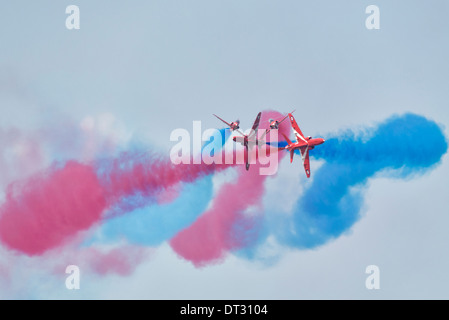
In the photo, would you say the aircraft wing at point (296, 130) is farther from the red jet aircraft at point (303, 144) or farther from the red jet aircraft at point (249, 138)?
the red jet aircraft at point (249, 138)

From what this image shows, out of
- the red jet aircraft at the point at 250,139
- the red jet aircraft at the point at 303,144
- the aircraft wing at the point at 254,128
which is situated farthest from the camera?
the red jet aircraft at the point at 250,139

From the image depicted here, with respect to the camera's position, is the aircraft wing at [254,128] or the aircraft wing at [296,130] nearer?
the aircraft wing at [254,128]

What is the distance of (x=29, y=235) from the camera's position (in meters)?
92.6

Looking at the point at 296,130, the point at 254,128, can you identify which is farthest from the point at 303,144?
the point at 254,128

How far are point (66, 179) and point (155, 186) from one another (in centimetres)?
721

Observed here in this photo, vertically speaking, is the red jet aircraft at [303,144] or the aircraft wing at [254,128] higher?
the aircraft wing at [254,128]

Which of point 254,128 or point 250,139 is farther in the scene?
point 250,139

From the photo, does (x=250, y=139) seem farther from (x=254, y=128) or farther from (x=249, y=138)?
(x=254, y=128)

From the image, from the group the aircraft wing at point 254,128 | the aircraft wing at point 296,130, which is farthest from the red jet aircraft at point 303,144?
the aircraft wing at point 254,128

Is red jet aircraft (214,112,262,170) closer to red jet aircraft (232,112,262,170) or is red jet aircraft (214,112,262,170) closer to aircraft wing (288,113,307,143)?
red jet aircraft (232,112,262,170)

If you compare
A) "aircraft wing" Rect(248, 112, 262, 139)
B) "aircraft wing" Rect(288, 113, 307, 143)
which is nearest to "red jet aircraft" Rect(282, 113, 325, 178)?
"aircraft wing" Rect(288, 113, 307, 143)

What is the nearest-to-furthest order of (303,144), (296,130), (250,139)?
(303,144), (250,139), (296,130)

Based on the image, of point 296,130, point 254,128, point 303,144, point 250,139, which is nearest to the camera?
point 303,144
